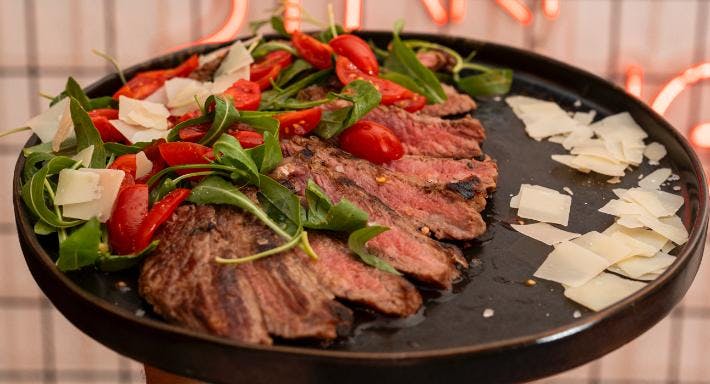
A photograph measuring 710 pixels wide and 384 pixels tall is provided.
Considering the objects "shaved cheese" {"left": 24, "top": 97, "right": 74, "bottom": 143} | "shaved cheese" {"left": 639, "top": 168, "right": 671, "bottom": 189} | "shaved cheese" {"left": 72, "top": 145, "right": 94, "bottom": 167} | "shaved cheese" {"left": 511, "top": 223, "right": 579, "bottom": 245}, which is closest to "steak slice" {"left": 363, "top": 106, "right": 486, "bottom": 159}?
"shaved cheese" {"left": 511, "top": 223, "right": 579, "bottom": 245}

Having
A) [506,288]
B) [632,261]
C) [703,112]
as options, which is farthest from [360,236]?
[703,112]

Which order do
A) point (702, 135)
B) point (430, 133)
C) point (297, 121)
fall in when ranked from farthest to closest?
1. point (702, 135)
2. point (430, 133)
3. point (297, 121)

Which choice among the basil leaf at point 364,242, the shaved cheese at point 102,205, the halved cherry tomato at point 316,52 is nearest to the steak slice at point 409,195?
the basil leaf at point 364,242

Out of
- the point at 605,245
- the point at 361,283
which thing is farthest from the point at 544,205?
the point at 361,283

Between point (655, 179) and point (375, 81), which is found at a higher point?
point (375, 81)

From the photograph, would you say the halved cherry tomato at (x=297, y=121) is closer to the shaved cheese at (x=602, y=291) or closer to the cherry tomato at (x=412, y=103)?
the cherry tomato at (x=412, y=103)

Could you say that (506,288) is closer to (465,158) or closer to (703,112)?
(465,158)

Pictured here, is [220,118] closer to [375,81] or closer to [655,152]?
[375,81]

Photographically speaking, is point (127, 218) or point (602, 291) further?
point (127, 218)

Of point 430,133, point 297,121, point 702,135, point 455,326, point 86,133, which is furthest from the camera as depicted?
point 702,135

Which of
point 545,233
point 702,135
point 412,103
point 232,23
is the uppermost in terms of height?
point 412,103
